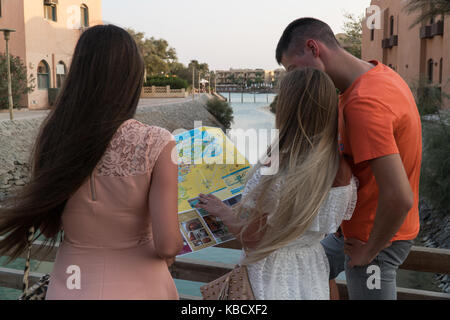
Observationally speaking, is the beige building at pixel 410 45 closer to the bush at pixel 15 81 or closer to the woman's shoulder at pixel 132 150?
the woman's shoulder at pixel 132 150

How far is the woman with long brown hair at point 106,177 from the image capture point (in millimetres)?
1396

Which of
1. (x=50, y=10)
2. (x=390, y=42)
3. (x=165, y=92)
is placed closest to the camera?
(x=50, y=10)

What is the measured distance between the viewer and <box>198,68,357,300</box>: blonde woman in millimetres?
1579

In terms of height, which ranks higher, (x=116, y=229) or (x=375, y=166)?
(x=375, y=166)

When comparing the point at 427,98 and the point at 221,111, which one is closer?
the point at 427,98

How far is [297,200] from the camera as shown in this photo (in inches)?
61.8

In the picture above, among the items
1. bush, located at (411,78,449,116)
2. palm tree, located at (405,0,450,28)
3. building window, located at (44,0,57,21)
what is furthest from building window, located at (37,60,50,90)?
bush, located at (411,78,449,116)

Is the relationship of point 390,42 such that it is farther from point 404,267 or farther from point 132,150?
point 132,150

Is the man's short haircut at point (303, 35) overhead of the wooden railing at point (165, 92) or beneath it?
beneath

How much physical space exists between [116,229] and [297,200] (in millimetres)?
599

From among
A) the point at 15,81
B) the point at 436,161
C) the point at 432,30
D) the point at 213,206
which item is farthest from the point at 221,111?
the point at 213,206

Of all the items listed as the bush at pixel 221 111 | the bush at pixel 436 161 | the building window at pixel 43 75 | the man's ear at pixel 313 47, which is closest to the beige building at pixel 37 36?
the building window at pixel 43 75

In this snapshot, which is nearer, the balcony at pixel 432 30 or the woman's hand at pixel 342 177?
the woman's hand at pixel 342 177
